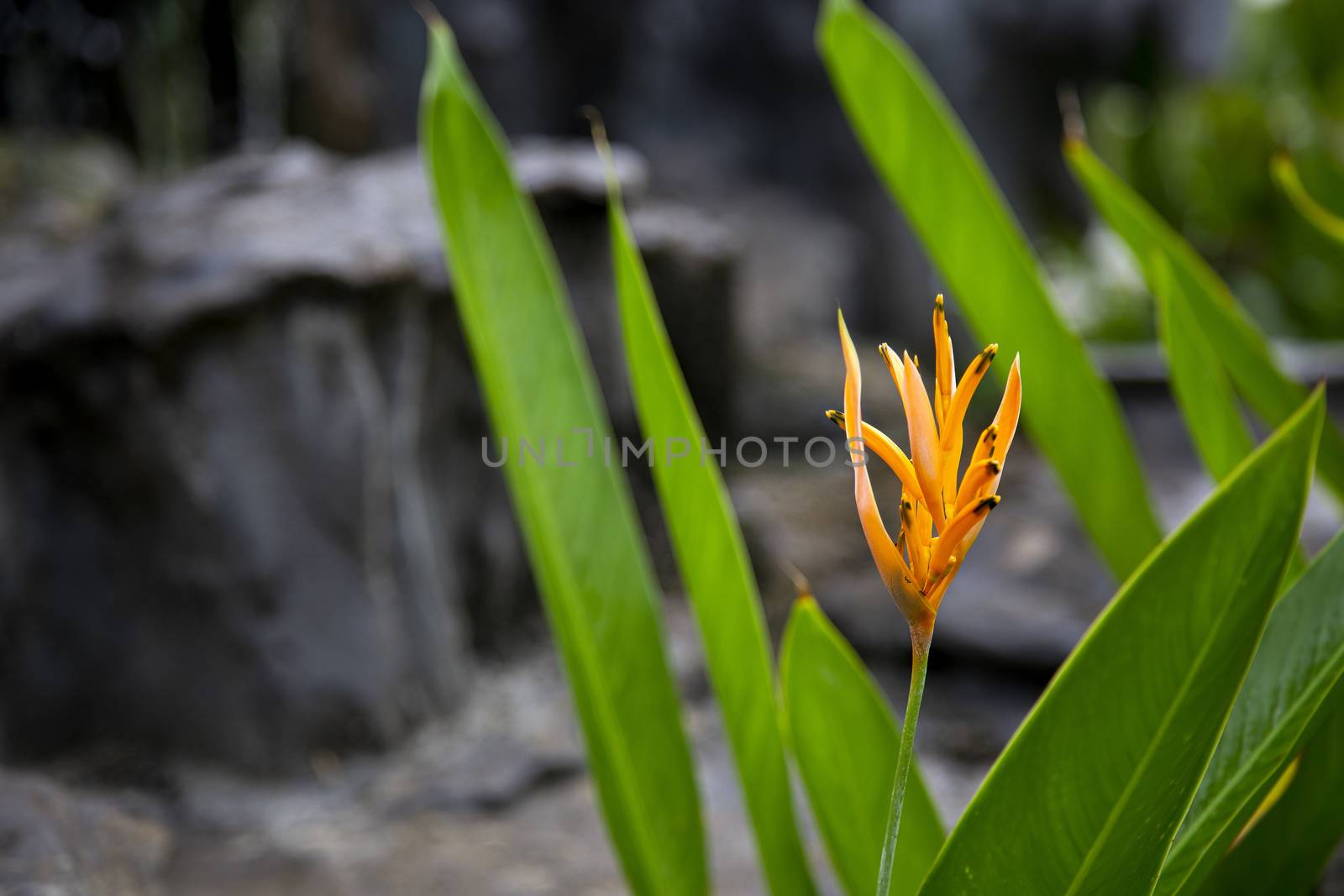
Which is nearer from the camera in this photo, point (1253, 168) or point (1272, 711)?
point (1272, 711)

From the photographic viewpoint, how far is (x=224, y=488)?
1.50m

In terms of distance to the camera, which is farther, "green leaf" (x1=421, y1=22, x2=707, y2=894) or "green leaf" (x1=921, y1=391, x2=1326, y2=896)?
"green leaf" (x1=421, y1=22, x2=707, y2=894)

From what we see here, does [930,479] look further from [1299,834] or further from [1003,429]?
[1299,834]

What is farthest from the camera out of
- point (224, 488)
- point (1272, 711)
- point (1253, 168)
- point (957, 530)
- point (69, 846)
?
point (1253, 168)

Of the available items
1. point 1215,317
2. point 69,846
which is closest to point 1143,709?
point 1215,317

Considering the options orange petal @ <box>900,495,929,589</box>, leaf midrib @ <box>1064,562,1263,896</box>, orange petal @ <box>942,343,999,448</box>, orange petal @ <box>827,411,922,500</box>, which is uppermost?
orange petal @ <box>942,343,999,448</box>

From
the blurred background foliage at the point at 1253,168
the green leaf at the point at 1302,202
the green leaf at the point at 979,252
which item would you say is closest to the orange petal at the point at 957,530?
the green leaf at the point at 979,252

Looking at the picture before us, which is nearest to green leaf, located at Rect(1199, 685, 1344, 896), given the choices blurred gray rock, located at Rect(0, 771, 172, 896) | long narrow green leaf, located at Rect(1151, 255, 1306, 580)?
long narrow green leaf, located at Rect(1151, 255, 1306, 580)

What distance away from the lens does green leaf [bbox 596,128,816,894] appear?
1.71 feet

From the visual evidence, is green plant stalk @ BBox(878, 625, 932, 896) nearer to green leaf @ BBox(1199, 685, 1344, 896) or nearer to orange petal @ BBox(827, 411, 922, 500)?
orange petal @ BBox(827, 411, 922, 500)

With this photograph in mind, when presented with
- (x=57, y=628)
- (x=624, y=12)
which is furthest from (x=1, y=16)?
(x=57, y=628)

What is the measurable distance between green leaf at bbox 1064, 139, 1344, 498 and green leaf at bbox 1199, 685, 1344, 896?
0.26m

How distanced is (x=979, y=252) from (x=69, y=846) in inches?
26.9

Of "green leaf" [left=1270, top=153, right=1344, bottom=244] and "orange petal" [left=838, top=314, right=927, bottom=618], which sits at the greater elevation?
"green leaf" [left=1270, top=153, right=1344, bottom=244]
